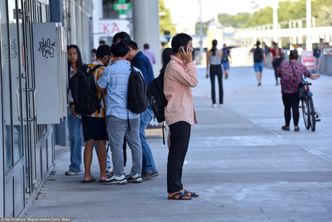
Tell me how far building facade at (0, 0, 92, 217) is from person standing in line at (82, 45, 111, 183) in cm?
40

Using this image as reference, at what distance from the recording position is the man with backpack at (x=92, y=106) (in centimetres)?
1151

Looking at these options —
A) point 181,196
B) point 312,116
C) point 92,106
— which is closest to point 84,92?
point 92,106

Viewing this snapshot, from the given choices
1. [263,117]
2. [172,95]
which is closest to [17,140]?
[172,95]

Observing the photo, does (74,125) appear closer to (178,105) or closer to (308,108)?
(178,105)

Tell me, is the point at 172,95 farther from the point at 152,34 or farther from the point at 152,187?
the point at 152,34

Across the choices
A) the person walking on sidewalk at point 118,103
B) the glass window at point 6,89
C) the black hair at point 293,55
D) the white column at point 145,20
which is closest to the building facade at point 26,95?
the glass window at point 6,89

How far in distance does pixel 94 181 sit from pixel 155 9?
1109 centimetres

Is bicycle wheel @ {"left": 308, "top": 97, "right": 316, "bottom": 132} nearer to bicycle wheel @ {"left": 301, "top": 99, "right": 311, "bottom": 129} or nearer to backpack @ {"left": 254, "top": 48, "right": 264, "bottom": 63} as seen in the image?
bicycle wheel @ {"left": 301, "top": 99, "right": 311, "bottom": 129}

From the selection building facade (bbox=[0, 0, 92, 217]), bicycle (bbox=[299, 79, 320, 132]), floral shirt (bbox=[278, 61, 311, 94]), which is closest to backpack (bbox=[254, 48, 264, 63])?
bicycle (bbox=[299, 79, 320, 132])

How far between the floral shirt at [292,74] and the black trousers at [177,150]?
26.2ft

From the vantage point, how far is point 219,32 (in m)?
85.9

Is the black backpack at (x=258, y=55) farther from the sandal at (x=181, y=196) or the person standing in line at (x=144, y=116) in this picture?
the sandal at (x=181, y=196)

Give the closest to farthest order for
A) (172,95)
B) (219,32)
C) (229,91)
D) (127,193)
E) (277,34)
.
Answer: (172,95), (127,193), (229,91), (277,34), (219,32)

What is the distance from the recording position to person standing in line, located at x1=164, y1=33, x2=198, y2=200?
10.2 meters
